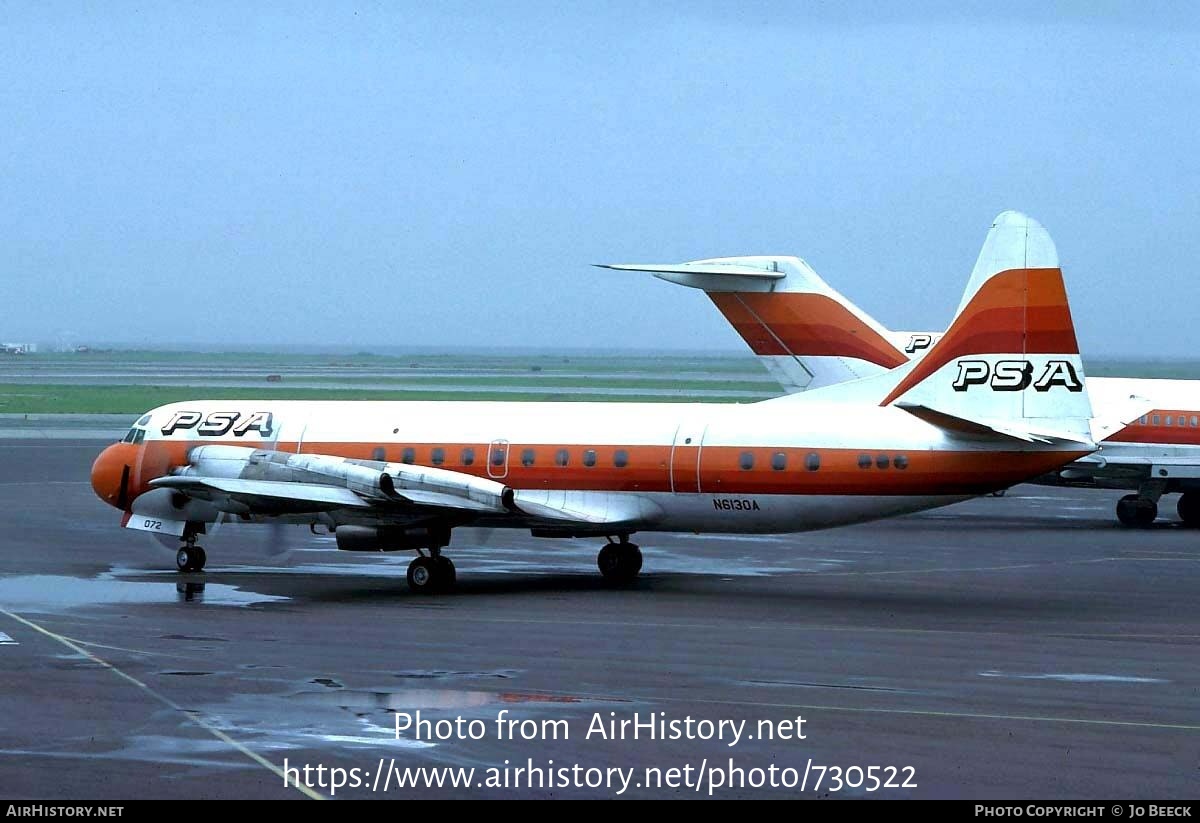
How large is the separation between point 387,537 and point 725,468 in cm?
595

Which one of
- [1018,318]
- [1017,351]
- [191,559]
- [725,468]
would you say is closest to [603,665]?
[725,468]

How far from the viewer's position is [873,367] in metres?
40.1

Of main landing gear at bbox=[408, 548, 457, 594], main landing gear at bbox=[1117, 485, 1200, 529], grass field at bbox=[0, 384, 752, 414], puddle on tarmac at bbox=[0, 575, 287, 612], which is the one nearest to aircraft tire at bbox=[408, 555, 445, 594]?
main landing gear at bbox=[408, 548, 457, 594]

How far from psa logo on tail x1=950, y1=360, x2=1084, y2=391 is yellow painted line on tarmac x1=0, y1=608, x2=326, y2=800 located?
14.5 metres

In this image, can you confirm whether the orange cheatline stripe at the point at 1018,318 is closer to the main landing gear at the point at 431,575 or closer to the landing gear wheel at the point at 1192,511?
the main landing gear at the point at 431,575

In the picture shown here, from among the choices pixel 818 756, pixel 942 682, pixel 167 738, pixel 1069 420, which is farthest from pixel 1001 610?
pixel 167 738

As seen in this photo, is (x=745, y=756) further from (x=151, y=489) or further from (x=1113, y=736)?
(x=151, y=489)

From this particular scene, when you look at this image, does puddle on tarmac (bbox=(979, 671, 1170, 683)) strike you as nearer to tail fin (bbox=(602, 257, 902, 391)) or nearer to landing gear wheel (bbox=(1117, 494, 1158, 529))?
tail fin (bbox=(602, 257, 902, 391))

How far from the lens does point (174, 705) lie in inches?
710

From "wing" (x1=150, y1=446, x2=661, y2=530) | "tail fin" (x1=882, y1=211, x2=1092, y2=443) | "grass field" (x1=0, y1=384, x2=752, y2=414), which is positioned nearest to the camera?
"tail fin" (x1=882, y1=211, x2=1092, y2=443)

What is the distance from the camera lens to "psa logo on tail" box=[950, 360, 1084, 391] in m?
27.3

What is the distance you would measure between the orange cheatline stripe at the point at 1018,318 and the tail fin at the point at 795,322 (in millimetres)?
10476

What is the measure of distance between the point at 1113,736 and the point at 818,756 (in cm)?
318

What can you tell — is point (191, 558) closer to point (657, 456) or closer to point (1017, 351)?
point (657, 456)
